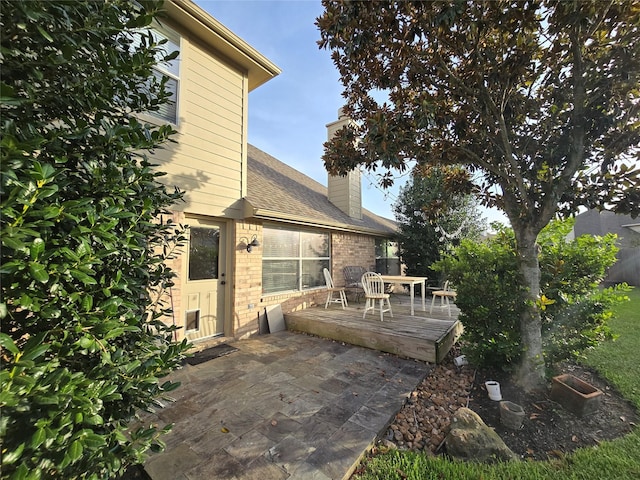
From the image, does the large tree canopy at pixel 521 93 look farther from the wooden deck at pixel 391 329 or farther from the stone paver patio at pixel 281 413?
the stone paver patio at pixel 281 413

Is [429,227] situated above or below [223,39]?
below

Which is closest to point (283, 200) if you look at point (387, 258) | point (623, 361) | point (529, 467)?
point (387, 258)

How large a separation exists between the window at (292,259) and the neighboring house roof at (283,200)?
0.50 m

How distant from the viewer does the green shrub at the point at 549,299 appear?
3.39m

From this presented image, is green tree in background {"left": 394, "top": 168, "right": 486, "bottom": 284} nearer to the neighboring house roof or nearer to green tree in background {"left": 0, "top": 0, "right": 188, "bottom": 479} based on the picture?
the neighboring house roof

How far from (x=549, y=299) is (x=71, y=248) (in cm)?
474

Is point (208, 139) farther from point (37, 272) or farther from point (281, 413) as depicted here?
point (281, 413)

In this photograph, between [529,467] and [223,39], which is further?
[223,39]

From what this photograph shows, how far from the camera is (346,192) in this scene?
9.75m

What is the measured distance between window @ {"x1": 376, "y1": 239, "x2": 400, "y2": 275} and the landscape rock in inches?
308

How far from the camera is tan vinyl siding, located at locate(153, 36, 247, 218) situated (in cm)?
459

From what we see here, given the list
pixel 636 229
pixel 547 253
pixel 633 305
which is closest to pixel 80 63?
pixel 547 253

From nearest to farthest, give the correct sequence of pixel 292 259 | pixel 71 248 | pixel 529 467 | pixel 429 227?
1. pixel 71 248
2. pixel 529 467
3. pixel 292 259
4. pixel 429 227

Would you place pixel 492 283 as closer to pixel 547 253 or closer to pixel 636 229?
pixel 547 253
